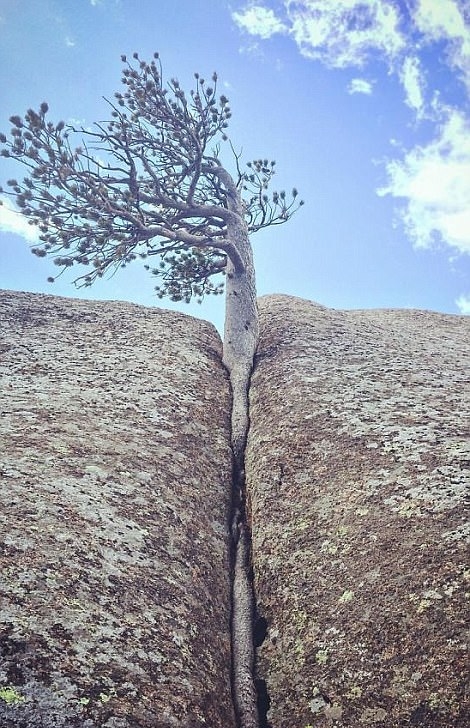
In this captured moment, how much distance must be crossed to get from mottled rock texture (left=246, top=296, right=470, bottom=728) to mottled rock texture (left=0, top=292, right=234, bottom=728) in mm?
946

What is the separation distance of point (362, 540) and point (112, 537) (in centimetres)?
389

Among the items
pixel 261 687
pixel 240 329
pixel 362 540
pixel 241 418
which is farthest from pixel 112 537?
pixel 240 329

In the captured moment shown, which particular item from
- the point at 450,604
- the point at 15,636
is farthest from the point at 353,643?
the point at 15,636

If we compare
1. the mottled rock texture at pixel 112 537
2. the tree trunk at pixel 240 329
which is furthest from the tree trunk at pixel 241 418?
the mottled rock texture at pixel 112 537

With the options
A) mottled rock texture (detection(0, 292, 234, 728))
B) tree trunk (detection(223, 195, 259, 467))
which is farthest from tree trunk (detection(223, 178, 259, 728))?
mottled rock texture (detection(0, 292, 234, 728))

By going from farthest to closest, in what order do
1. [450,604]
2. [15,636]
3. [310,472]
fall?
[310,472], [450,604], [15,636]

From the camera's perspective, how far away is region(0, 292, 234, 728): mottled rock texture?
21.1ft

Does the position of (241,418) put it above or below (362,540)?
above

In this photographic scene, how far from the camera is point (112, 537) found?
8578 mm

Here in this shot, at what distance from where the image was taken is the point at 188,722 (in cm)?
664

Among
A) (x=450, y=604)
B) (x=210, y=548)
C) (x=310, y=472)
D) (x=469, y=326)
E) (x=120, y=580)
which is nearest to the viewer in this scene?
(x=450, y=604)

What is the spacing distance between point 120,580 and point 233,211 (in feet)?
57.6

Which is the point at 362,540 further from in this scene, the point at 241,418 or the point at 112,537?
the point at 241,418

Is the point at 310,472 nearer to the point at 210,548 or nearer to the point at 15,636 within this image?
the point at 210,548
